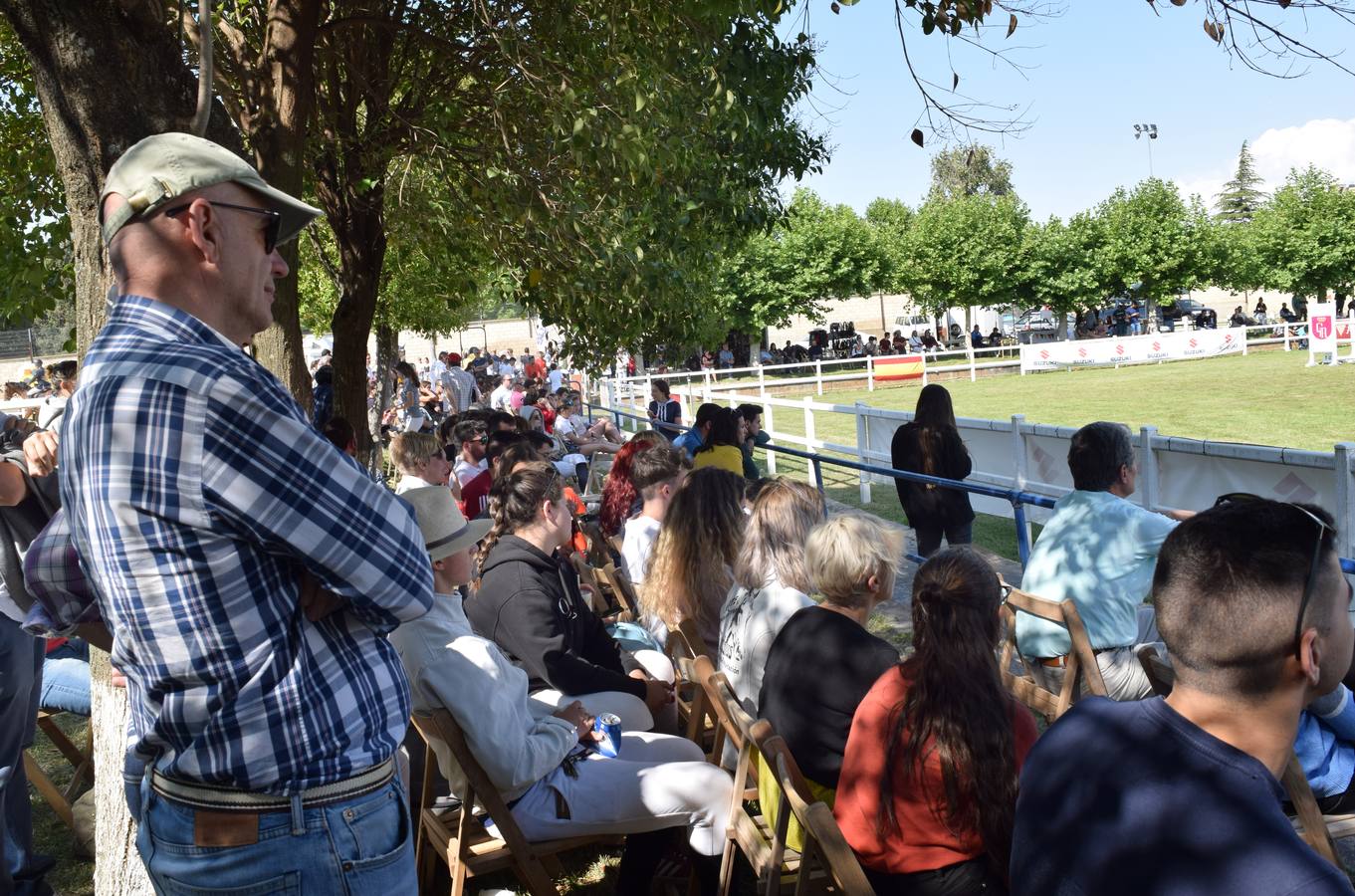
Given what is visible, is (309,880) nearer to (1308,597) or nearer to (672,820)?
(1308,597)

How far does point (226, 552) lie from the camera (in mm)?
1649

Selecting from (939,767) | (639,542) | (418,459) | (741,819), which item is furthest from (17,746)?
(418,459)

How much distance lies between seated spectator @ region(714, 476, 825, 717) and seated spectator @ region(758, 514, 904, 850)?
0.38 m

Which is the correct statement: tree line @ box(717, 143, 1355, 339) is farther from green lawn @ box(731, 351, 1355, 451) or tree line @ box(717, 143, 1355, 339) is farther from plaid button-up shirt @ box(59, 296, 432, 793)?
plaid button-up shirt @ box(59, 296, 432, 793)

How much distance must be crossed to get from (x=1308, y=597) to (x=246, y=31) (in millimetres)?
9522

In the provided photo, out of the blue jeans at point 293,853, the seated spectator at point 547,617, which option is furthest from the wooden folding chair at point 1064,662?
the blue jeans at point 293,853

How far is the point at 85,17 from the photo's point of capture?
3395 millimetres

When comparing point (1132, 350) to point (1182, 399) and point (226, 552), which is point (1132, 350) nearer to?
point (1182, 399)

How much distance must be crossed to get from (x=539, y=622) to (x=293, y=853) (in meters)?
2.59

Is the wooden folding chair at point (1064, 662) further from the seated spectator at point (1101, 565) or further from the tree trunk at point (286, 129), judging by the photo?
the tree trunk at point (286, 129)

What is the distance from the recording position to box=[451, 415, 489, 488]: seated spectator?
929 cm

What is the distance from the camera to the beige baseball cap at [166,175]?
1.77m

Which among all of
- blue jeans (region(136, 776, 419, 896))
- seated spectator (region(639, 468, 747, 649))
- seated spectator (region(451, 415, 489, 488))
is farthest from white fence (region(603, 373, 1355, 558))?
blue jeans (region(136, 776, 419, 896))

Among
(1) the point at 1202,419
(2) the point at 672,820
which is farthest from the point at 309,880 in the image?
(1) the point at 1202,419
